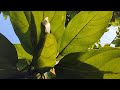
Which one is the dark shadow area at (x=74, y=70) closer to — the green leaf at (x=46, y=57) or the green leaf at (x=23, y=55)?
the green leaf at (x=46, y=57)

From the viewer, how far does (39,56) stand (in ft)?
2.46

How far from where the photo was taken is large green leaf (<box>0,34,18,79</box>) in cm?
77

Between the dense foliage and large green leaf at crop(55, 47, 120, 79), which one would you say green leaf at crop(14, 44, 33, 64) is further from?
large green leaf at crop(55, 47, 120, 79)

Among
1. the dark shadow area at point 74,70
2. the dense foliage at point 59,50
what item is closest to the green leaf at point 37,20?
the dense foliage at point 59,50

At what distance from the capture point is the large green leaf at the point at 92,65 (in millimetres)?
763

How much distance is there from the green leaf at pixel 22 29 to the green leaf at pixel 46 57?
0.30ft

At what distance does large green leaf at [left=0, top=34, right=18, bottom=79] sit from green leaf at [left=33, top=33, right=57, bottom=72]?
76 millimetres

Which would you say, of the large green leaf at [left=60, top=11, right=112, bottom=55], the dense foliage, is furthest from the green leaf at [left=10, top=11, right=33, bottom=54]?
the large green leaf at [left=60, top=11, right=112, bottom=55]

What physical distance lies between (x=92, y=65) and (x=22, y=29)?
0.27 meters

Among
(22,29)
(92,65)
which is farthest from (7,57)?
(92,65)

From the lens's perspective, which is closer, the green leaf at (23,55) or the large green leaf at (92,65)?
the large green leaf at (92,65)
